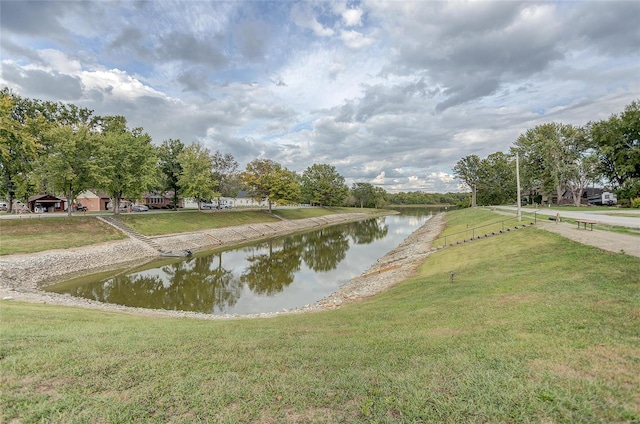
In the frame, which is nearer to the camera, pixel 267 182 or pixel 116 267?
pixel 116 267

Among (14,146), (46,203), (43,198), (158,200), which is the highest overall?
(14,146)

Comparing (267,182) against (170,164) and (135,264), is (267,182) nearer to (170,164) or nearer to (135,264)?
(170,164)

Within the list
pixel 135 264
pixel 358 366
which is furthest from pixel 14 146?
pixel 358 366

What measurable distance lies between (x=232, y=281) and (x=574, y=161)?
55.4m

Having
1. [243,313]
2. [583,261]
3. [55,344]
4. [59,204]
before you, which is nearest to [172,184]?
[59,204]

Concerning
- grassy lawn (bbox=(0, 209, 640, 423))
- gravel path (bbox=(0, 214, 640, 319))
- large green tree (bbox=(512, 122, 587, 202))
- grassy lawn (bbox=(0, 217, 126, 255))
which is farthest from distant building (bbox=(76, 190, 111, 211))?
large green tree (bbox=(512, 122, 587, 202))

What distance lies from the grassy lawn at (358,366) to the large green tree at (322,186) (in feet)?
255

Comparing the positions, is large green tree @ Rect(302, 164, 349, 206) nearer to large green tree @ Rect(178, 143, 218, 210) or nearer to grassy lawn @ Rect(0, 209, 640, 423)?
large green tree @ Rect(178, 143, 218, 210)

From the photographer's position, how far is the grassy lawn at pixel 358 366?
3633 mm

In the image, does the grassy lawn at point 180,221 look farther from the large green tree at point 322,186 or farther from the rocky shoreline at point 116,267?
the large green tree at point 322,186

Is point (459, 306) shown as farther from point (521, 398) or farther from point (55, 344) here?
point (55, 344)

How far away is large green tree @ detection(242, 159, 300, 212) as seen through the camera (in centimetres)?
5588

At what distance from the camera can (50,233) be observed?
2508 centimetres

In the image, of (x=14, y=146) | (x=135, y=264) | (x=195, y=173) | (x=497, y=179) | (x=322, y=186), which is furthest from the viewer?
(x=322, y=186)
